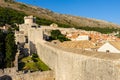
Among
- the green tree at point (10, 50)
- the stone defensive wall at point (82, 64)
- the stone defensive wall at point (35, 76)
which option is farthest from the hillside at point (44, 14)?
the stone defensive wall at point (82, 64)

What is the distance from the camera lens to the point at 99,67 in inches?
676

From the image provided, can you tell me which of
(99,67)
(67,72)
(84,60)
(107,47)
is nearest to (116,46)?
(107,47)

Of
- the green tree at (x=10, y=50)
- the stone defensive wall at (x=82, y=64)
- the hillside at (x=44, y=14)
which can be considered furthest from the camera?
the hillside at (x=44, y=14)

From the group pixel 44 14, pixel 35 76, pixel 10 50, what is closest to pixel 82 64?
pixel 35 76

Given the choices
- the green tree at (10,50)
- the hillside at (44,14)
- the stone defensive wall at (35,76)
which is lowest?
the stone defensive wall at (35,76)

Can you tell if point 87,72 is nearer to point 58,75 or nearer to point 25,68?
point 58,75

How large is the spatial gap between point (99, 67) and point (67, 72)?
819 centimetres

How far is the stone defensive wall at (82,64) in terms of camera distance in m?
15.8

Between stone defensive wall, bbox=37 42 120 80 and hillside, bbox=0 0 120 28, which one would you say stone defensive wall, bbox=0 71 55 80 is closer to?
stone defensive wall, bbox=37 42 120 80

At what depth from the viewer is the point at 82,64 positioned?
67.5ft

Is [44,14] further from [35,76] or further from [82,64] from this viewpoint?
[82,64]

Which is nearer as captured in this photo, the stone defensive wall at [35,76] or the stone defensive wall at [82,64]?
the stone defensive wall at [82,64]

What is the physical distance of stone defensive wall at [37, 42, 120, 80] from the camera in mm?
15809

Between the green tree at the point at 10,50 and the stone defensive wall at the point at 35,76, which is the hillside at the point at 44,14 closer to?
the green tree at the point at 10,50
